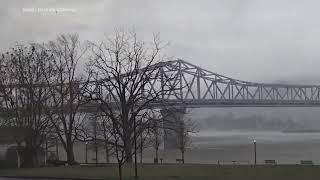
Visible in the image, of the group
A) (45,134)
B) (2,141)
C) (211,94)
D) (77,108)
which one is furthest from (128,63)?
(211,94)

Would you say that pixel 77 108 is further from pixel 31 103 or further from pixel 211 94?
pixel 211 94

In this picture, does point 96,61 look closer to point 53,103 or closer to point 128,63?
point 128,63

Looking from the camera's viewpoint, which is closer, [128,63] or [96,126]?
[128,63]

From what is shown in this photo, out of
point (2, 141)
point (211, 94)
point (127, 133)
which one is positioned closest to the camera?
point (127, 133)

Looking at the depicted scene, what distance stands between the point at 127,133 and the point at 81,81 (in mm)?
11570

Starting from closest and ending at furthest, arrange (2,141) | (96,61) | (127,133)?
(127,133), (96,61), (2,141)

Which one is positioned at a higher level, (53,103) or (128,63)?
(128,63)

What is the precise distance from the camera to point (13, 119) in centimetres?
4578

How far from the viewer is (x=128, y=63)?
44938 mm

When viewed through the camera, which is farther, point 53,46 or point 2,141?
point 2,141

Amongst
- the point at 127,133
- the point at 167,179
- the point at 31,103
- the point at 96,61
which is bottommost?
the point at 167,179

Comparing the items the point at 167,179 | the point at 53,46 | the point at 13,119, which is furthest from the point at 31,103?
the point at 167,179

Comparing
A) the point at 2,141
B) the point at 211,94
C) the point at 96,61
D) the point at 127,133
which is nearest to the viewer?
the point at 127,133

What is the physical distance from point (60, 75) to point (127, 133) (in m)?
12.4
